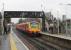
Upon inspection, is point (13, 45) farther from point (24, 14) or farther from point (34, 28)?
point (24, 14)

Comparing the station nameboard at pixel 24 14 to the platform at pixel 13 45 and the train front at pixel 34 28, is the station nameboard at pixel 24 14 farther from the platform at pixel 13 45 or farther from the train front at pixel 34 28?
the platform at pixel 13 45

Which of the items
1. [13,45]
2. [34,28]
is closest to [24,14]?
[34,28]

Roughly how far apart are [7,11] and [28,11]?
6.93 m

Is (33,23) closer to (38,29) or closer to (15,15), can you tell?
(38,29)

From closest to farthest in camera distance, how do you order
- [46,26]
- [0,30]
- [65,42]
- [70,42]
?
[70,42]
[65,42]
[0,30]
[46,26]

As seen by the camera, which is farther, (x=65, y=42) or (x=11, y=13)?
(x=11, y=13)

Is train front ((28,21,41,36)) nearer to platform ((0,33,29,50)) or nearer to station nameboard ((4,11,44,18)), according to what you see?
platform ((0,33,29,50))

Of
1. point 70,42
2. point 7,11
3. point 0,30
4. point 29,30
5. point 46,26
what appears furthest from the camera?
point 7,11

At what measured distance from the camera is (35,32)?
57.9m

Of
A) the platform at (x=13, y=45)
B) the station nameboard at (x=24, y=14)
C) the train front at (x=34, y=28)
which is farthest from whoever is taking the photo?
the station nameboard at (x=24, y=14)

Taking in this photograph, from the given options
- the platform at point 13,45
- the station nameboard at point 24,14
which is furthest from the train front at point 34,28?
the station nameboard at point 24,14

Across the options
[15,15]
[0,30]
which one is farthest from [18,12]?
[0,30]

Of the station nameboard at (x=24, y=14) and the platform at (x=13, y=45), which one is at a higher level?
the station nameboard at (x=24, y=14)

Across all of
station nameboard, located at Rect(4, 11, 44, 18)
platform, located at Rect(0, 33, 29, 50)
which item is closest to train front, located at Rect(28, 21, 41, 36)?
platform, located at Rect(0, 33, 29, 50)
